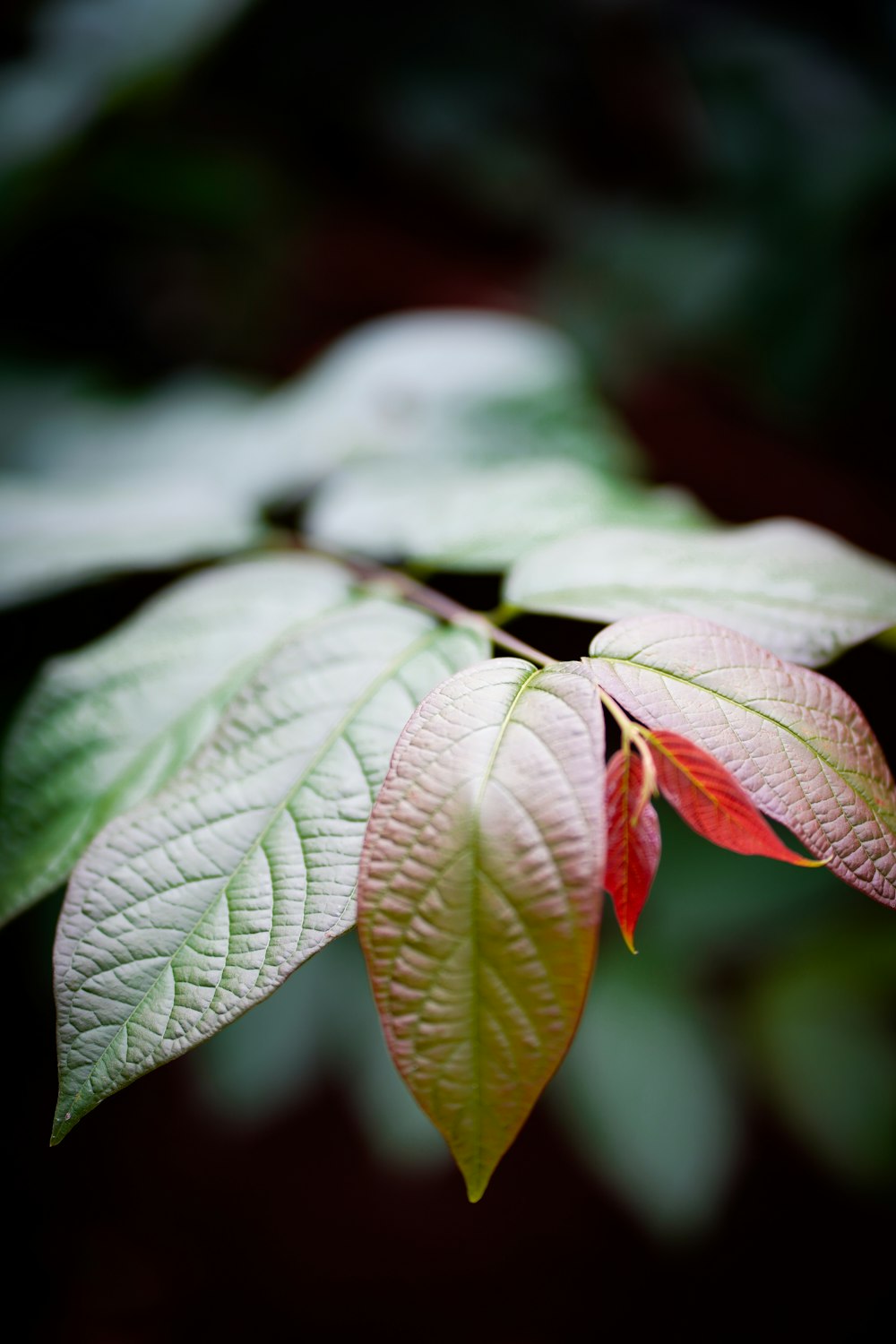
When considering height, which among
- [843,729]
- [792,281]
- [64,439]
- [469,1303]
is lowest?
[469,1303]

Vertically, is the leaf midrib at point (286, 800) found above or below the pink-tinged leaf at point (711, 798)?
below

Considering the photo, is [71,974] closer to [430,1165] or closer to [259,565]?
[259,565]

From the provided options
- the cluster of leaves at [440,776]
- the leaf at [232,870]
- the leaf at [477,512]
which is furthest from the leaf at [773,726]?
the leaf at [477,512]

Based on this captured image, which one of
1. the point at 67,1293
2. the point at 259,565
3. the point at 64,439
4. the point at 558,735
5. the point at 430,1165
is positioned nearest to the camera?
the point at 558,735

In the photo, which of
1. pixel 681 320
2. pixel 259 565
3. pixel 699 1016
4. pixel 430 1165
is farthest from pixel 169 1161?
pixel 681 320

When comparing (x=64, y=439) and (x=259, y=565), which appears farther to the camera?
(x=64, y=439)

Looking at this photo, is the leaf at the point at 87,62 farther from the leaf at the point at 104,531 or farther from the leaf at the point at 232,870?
the leaf at the point at 232,870
